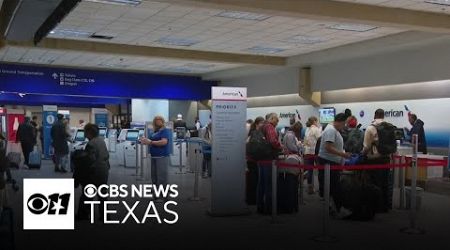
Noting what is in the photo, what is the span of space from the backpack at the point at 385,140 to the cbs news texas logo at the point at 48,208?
14.0 feet

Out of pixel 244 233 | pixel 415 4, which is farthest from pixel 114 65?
pixel 244 233

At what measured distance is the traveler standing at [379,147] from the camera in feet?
23.5

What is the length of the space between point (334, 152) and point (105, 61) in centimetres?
1216

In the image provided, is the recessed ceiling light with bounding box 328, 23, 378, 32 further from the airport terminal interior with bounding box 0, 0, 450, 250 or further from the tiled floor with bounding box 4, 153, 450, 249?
the tiled floor with bounding box 4, 153, 450, 249

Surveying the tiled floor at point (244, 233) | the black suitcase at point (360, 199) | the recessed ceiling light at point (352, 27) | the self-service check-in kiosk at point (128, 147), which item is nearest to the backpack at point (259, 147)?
the tiled floor at point (244, 233)

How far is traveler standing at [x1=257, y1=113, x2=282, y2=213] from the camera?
23.6 ft

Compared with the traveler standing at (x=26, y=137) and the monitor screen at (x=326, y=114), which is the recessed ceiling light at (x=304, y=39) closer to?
the monitor screen at (x=326, y=114)

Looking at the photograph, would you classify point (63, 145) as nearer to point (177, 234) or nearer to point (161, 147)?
point (161, 147)

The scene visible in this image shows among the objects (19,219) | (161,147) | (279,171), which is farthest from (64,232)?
(279,171)

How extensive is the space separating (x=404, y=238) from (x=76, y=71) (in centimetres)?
1565

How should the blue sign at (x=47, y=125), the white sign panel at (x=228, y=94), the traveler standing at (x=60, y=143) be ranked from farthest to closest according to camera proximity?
the blue sign at (x=47, y=125) → the traveler standing at (x=60, y=143) → the white sign panel at (x=228, y=94)

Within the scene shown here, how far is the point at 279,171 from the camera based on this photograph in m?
7.23

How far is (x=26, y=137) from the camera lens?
13.4 metres

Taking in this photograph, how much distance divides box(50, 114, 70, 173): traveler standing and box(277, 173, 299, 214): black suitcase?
7.43 meters
